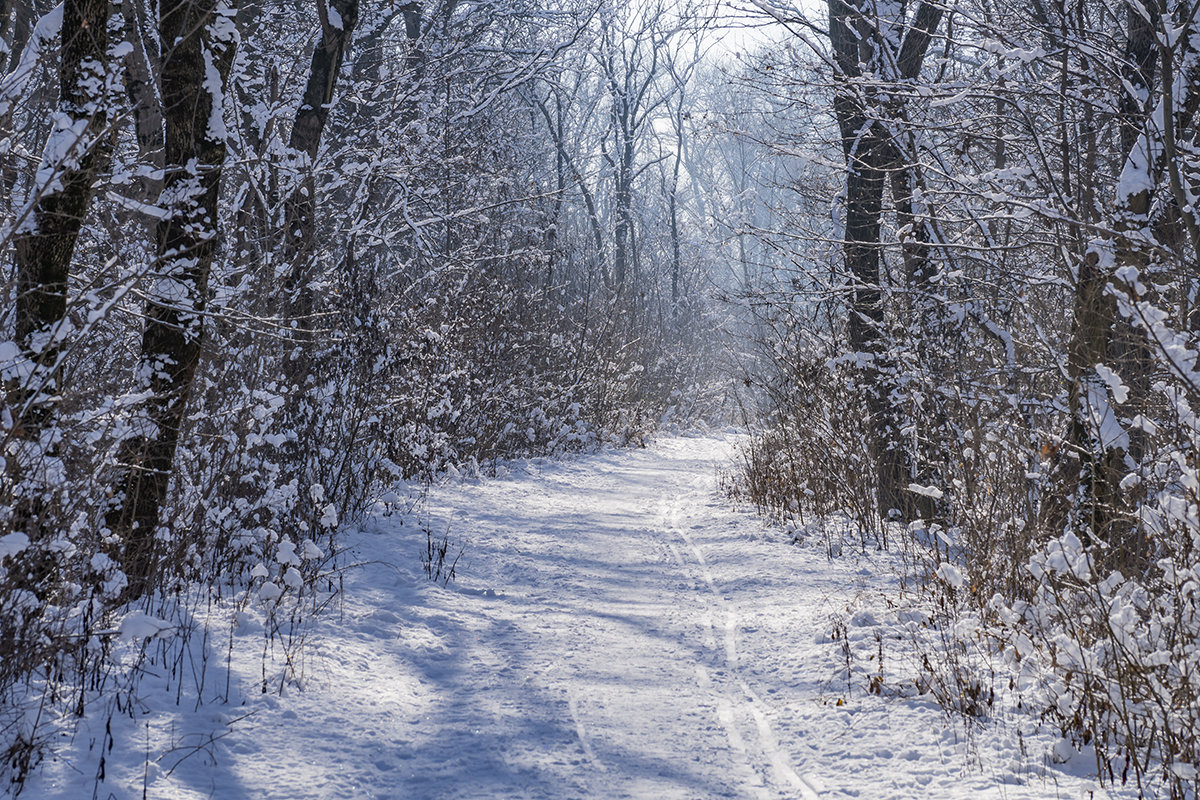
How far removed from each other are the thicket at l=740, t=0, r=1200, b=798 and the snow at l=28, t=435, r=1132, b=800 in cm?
43

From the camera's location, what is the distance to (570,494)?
39.1ft

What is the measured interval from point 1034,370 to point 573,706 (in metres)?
4.05

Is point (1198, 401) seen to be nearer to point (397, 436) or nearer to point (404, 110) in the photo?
point (397, 436)

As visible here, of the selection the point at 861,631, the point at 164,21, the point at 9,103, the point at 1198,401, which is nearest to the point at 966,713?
the point at 861,631

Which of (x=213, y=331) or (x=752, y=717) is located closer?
(x=752, y=717)

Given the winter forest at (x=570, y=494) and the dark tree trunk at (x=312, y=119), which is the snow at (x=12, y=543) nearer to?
the winter forest at (x=570, y=494)

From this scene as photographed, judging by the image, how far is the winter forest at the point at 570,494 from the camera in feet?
11.2

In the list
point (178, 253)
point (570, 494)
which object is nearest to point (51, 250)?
point (178, 253)

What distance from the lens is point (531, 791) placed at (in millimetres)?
3314

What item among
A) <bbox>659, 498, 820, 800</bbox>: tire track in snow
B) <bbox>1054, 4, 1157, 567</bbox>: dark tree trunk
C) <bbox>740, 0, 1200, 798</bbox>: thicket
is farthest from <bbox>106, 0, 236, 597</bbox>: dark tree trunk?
<bbox>1054, 4, 1157, 567</bbox>: dark tree trunk

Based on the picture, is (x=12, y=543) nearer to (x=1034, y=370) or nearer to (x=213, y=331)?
(x=213, y=331)

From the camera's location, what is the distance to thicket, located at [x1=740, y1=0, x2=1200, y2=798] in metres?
3.39

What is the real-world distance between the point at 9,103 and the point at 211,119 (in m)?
1.85

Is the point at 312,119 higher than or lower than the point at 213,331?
higher
